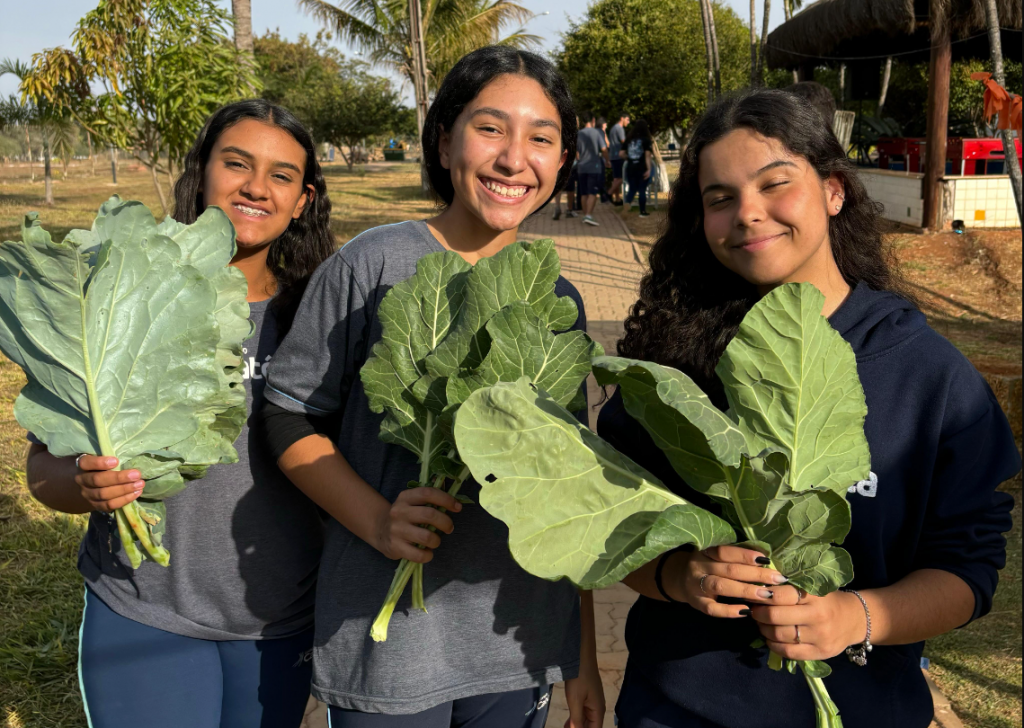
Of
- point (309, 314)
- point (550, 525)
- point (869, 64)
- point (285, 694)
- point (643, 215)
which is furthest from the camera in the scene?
point (869, 64)

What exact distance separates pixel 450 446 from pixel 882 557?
91 centimetres

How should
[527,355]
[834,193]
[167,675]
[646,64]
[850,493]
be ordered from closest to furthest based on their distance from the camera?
[527,355], [850,493], [834,193], [167,675], [646,64]

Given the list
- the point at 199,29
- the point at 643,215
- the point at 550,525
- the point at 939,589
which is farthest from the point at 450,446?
the point at 643,215

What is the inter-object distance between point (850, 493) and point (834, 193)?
0.71 metres

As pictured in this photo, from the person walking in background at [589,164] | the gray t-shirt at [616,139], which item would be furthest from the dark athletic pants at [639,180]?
the gray t-shirt at [616,139]

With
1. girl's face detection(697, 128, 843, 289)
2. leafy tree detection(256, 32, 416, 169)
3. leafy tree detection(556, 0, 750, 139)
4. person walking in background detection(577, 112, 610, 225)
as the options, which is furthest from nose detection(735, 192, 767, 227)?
leafy tree detection(256, 32, 416, 169)

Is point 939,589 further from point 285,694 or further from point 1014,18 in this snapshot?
point 1014,18

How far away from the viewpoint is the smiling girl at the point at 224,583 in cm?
215

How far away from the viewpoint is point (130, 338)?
172cm

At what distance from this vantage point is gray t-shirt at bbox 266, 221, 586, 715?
189 centimetres

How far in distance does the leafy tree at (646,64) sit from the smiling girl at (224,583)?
24474 millimetres

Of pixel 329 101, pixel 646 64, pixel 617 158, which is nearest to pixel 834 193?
pixel 617 158

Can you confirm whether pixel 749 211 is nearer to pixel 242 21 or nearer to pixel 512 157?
pixel 512 157

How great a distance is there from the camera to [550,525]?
143 centimetres
